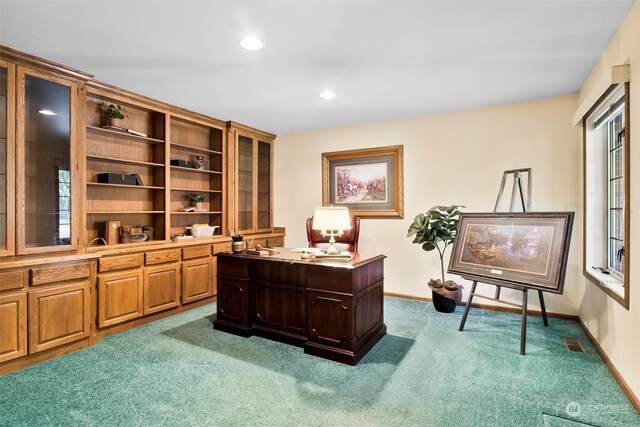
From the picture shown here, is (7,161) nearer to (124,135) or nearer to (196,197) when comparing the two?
(124,135)

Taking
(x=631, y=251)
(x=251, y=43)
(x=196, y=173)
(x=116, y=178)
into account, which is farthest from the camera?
(x=196, y=173)

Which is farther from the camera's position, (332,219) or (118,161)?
(118,161)

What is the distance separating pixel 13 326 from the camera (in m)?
Result: 2.53

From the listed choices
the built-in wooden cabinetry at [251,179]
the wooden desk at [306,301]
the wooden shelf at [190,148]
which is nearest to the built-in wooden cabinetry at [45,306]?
the wooden desk at [306,301]

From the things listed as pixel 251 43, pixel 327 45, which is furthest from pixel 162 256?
pixel 327 45

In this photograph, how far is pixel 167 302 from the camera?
3.84 metres

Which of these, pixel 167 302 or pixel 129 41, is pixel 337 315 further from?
pixel 129 41

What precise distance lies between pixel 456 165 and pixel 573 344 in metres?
2.28

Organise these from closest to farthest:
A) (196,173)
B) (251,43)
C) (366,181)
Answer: (251,43) < (196,173) < (366,181)

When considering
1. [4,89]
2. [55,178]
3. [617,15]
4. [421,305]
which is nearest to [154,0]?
[4,89]

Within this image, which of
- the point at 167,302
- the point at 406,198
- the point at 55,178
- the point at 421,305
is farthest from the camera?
the point at 406,198

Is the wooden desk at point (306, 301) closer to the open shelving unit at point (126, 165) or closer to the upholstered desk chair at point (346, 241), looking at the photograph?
the upholstered desk chair at point (346, 241)

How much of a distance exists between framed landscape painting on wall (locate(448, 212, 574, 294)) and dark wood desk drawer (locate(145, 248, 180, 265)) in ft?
10.1

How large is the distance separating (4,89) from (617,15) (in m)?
4.41
